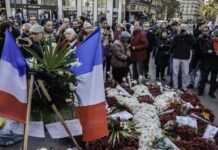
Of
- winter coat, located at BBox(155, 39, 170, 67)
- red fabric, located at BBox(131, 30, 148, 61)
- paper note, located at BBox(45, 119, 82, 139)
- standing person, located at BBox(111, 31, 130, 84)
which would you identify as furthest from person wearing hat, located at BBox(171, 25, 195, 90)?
paper note, located at BBox(45, 119, 82, 139)

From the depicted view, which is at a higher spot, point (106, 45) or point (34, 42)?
point (34, 42)

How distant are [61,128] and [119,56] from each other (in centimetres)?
446

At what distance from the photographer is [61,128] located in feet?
15.1

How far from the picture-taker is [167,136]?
5.73 meters

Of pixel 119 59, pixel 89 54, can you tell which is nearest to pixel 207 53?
pixel 119 59

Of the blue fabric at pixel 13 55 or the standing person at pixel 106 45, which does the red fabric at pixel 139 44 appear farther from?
the blue fabric at pixel 13 55

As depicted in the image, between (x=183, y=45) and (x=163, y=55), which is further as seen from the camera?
(x=163, y=55)

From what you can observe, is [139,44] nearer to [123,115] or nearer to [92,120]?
[123,115]

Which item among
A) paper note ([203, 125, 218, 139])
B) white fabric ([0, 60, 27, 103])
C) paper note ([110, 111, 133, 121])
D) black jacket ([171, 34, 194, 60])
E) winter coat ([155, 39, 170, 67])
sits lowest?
paper note ([203, 125, 218, 139])

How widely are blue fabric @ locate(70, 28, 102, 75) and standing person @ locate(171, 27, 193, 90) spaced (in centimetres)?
554

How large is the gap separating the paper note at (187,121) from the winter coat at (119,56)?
2946 mm

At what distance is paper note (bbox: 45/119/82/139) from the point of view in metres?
4.49

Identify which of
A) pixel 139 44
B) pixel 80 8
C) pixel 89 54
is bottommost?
pixel 139 44

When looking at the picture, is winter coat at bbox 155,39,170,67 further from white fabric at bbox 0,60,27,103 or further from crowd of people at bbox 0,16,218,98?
white fabric at bbox 0,60,27,103
